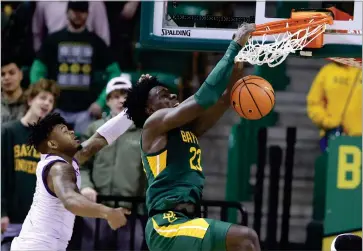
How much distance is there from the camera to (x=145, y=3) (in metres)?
7.23

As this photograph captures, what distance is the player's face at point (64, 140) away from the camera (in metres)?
6.91

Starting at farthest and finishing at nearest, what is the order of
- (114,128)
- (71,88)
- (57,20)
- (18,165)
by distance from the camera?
(57,20)
(71,88)
(18,165)
(114,128)

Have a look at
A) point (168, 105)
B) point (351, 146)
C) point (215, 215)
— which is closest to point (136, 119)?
point (168, 105)

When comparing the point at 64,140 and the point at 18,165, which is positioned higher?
the point at 64,140

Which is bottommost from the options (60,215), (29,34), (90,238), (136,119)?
(90,238)

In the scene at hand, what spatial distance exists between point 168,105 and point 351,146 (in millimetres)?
2735

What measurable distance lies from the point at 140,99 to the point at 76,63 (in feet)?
11.0

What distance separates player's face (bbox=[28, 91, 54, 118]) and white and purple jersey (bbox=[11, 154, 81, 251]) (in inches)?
79.3

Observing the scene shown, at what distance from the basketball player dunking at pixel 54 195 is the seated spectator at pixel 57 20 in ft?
10.4

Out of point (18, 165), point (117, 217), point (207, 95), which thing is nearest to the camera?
point (117, 217)

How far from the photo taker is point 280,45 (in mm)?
6848

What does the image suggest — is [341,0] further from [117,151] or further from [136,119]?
[117,151]

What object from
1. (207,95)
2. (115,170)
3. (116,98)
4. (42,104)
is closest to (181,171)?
(207,95)

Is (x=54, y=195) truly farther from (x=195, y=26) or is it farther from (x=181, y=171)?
(x=195, y=26)
